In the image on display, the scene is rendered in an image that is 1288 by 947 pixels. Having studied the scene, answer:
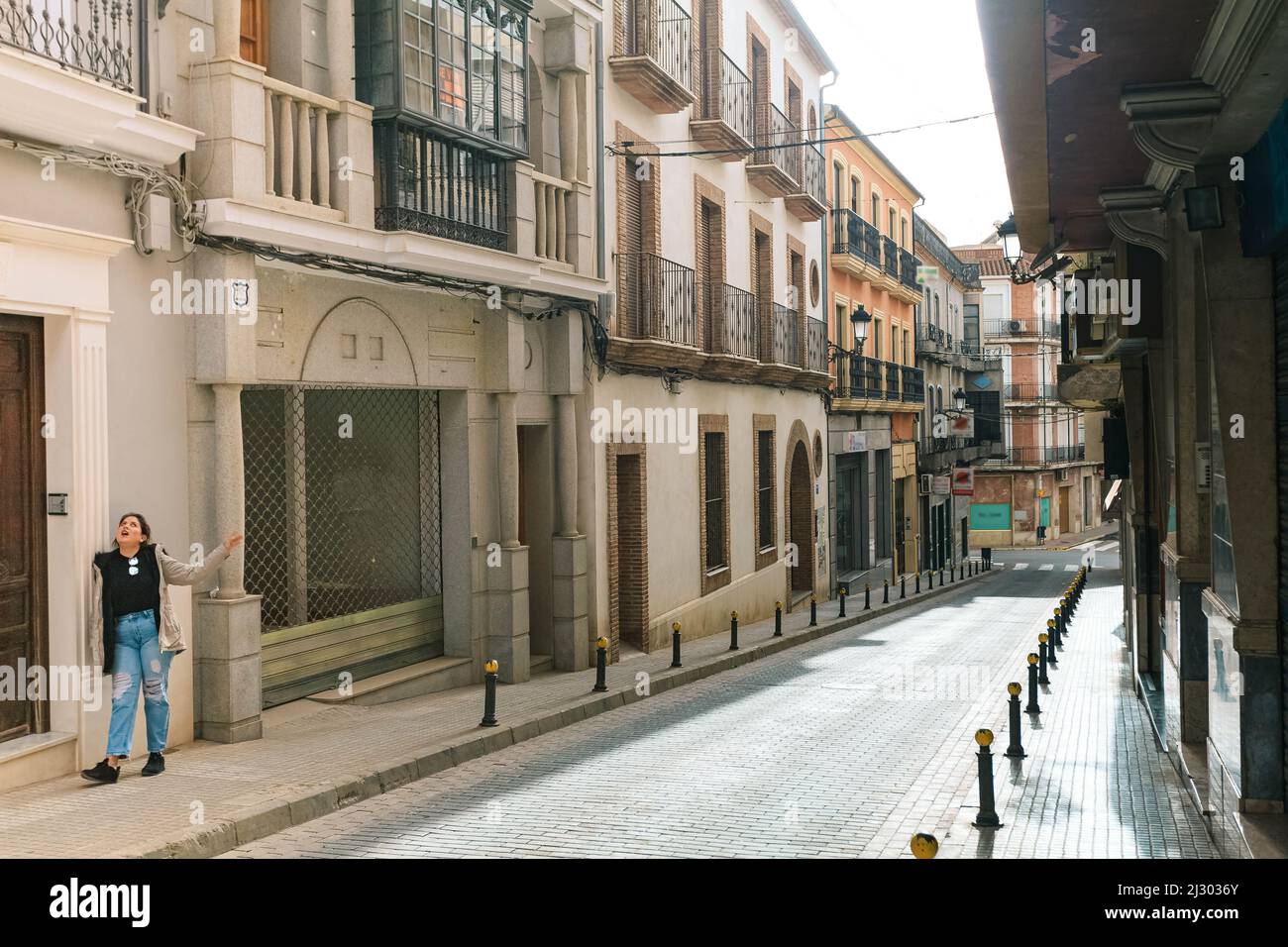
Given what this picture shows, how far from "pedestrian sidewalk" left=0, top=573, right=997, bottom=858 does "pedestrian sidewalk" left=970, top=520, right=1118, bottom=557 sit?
4441 centimetres

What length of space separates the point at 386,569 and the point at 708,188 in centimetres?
1043

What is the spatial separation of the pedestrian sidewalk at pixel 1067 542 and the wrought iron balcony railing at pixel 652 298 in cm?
3786

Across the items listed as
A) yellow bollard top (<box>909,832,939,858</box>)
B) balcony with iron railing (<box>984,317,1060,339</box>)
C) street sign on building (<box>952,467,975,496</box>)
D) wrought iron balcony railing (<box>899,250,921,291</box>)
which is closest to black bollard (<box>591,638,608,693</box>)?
yellow bollard top (<box>909,832,939,858</box>)

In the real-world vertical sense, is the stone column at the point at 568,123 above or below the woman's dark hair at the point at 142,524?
above

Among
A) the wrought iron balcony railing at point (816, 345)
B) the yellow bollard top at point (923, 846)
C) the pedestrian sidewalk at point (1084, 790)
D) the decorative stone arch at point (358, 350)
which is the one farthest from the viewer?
the wrought iron balcony railing at point (816, 345)

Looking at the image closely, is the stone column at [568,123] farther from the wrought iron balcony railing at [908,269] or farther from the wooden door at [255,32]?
the wrought iron balcony railing at [908,269]

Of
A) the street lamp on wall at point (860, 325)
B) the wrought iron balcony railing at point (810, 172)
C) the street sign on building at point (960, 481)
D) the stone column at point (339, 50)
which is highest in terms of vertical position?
the wrought iron balcony railing at point (810, 172)

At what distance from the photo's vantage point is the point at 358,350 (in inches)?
463

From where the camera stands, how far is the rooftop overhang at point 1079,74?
6.15 m

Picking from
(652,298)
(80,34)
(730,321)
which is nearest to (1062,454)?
(730,321)

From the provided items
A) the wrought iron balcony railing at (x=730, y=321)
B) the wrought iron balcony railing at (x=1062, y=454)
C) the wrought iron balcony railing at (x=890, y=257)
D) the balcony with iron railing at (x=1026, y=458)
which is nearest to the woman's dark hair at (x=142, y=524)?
the wrought iron balcony railing at (x=730, y=321)

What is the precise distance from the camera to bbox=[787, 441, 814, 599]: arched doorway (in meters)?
26.8

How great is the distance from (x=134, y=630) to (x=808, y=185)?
21307mm
